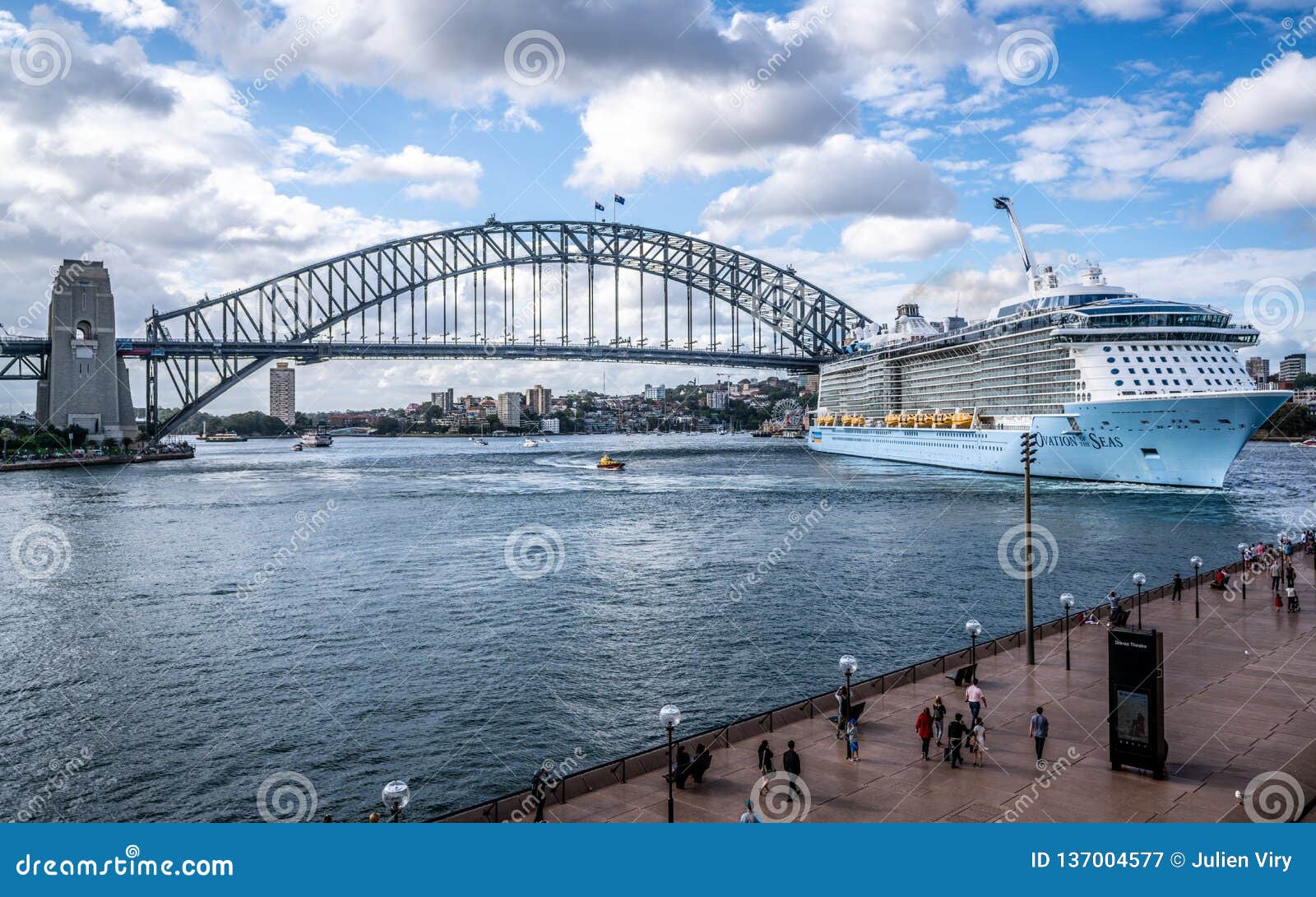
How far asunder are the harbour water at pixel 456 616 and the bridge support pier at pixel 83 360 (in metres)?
55.8

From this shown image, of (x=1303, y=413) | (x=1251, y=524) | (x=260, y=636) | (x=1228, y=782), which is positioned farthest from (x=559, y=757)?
(x=1303, y=413)

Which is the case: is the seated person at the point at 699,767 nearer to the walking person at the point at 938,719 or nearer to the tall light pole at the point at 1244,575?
the walking person at the point at 938,719

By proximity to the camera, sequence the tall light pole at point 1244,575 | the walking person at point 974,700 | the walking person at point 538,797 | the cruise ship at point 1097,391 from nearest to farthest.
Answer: the walking person at point 538,797
the walking person at point 974,700
the tall light pole at point 1244,575
the cruise ship at point 1097,391

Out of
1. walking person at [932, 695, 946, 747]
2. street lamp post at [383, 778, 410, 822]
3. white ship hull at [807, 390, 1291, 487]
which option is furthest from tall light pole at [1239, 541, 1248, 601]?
white ship hull at [807, 390, 1291, 487]

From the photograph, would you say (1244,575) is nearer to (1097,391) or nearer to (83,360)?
(1097,391)

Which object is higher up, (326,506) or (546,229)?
(546,229)

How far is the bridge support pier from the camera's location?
10856 cm

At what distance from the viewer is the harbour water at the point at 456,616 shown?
1708 centimetres

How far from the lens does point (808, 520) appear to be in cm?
5000

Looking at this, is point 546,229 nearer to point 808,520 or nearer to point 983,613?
point 808,520

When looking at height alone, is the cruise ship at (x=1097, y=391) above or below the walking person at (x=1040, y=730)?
above

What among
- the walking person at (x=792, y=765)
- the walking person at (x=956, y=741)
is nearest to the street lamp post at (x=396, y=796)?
the walking person at (x=792, y=765)

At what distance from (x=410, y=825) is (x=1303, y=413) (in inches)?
8205

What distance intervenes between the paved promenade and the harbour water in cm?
388
